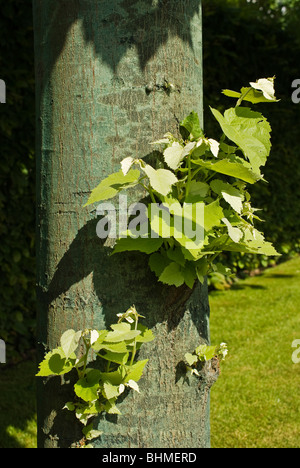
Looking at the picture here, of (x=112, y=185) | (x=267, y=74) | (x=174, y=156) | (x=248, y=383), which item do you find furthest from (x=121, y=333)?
(x=267, y=74)

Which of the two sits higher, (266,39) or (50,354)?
(266,39)

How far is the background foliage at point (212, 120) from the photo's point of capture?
4.20 metres

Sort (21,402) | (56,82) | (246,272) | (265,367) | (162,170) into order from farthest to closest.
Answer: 1. (246,272)
2. (265,367)
3. (21,402)
4. (56,82)
5. (162,170)

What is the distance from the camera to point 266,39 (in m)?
6.73

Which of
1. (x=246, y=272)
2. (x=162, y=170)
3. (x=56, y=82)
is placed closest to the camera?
(x=162, y=170)

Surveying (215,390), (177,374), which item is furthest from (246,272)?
(177,374)

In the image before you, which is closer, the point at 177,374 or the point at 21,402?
the point at 177,374

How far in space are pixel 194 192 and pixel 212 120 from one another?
4.70m

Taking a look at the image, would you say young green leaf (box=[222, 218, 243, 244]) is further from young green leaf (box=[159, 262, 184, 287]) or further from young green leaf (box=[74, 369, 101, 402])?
young green leaf (box=[74, 369, 101, 402])

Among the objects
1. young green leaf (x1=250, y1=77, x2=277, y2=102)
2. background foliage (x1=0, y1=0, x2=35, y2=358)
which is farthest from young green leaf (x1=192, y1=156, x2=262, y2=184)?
background foliage (x1=0, y1=0, x2=35, y2=358)

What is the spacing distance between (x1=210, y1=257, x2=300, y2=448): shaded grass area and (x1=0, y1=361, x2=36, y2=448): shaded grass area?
1.28 meters

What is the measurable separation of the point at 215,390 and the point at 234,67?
4.04 meters

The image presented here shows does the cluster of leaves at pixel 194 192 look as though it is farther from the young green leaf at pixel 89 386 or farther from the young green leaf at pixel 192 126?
the young green leaf at pixel 89 386
